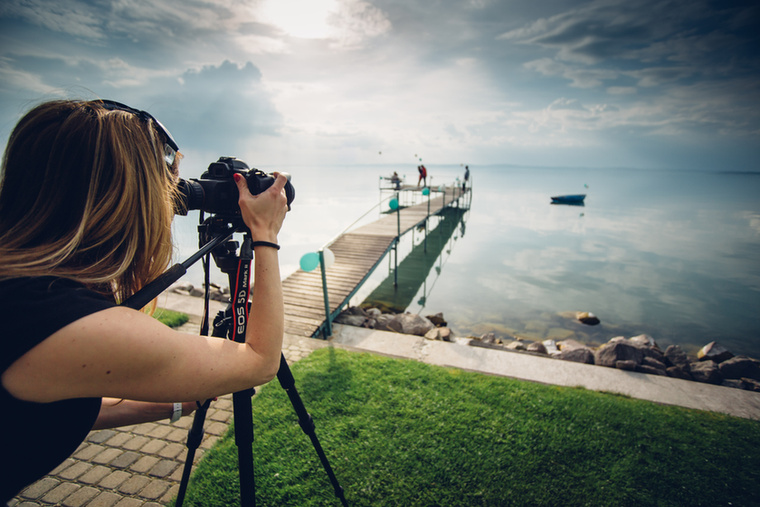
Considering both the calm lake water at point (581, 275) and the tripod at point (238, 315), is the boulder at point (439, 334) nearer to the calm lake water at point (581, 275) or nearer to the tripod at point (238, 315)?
the calm lake water at point (581, 275)

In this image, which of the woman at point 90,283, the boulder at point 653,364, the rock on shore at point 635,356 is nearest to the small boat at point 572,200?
the rock on shore at point 635,356

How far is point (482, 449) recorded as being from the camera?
325 centimetres

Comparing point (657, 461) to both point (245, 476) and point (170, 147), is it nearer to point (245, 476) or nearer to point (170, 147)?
point (245, 476)

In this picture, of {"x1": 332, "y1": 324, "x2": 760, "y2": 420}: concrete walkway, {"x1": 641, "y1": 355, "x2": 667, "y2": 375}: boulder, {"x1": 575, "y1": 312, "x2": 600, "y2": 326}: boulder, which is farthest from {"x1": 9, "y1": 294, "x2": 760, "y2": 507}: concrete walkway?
{"x1": 575, "y1": 312, "x2": 600, "y2": 326}: boulder

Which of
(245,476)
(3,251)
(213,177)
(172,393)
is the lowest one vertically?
(245,476)

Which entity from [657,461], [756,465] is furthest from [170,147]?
[756,465]

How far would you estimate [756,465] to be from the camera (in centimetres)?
321

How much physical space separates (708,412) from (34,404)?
20.0 feet

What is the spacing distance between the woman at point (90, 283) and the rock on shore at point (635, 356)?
636 centimetres

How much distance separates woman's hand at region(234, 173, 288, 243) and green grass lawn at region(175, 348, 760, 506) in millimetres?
2609

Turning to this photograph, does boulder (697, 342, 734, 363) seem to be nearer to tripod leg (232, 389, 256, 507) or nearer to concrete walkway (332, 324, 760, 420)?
concrete walkway (332, 324, 760, 420)

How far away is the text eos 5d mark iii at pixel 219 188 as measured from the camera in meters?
1.37

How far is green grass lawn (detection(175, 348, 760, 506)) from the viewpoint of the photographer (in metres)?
2.83

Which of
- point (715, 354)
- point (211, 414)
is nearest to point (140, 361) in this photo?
point (211, 414)
